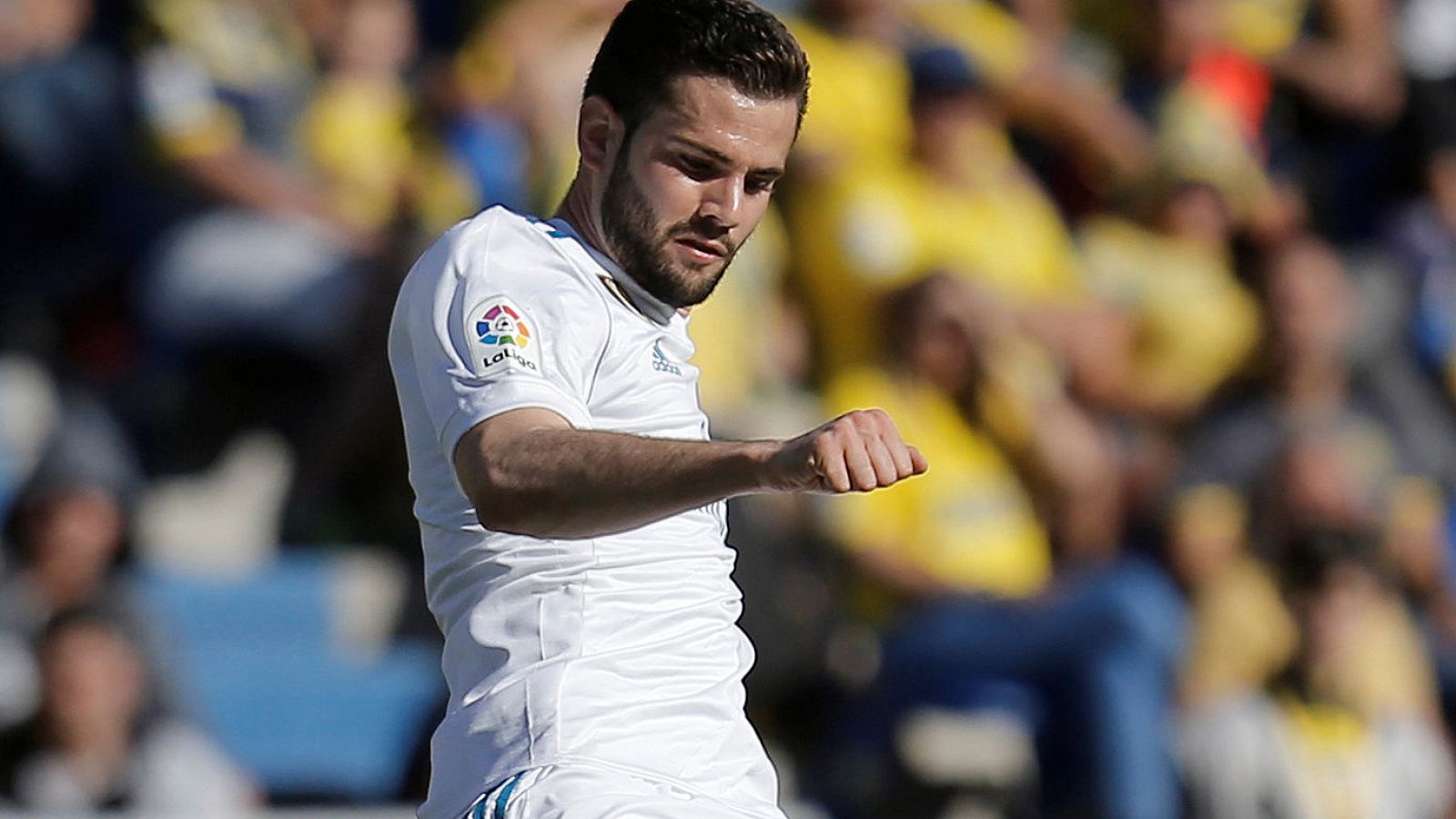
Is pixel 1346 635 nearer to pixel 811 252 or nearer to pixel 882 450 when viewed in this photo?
pixel 811 252

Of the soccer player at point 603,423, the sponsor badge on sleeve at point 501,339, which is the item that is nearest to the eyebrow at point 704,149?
the soccer player at point 603,423

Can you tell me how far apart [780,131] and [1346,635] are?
4.29 metres

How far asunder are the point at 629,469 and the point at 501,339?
0.95 ft

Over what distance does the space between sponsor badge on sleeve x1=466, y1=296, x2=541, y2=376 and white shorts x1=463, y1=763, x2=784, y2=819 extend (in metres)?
0.50

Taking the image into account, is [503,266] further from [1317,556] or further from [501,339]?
[1317,556]

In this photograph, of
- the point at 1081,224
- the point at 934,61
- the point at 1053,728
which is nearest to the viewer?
the point at 1053,728

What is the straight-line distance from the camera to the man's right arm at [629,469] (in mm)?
2258

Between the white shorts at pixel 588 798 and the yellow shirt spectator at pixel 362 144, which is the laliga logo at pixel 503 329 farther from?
the yellow shirt spectator at pixel 362 144

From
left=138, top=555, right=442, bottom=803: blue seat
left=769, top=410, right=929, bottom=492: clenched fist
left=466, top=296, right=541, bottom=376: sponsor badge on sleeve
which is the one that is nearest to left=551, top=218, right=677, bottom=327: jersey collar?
left=466, top=296, right=541, bottom=376: sponsor badge on sleeve

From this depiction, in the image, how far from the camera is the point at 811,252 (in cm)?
704

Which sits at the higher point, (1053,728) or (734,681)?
(734,681)

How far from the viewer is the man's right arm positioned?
2258 mm

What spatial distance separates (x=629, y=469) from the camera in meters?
2.46

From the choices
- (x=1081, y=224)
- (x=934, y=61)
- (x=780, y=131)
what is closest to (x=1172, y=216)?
(x=1081, y=224)
